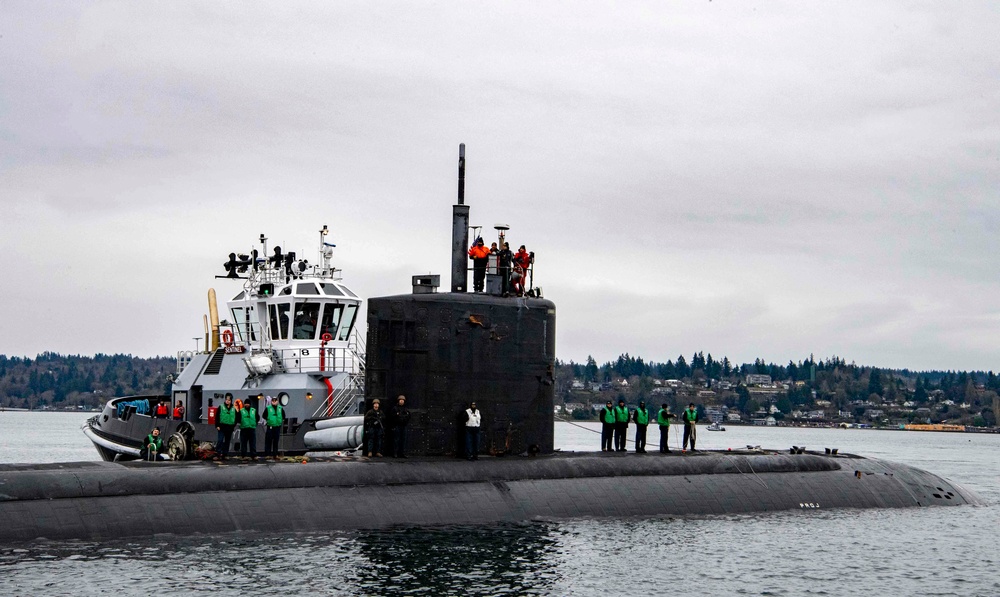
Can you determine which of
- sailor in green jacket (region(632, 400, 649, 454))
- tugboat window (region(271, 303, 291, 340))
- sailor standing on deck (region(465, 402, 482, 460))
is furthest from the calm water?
tugboat window (region(271, 303, 291, 340))

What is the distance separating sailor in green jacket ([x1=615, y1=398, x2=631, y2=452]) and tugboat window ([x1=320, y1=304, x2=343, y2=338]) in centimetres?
1136

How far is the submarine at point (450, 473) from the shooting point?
51.6ft

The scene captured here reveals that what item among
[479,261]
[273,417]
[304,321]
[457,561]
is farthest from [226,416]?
[304,321]

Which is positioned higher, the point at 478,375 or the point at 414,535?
the point at 478,375

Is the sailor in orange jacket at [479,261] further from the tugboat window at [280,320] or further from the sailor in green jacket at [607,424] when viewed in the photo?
the tugboat window at [280,320]

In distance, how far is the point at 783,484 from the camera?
22.1 m

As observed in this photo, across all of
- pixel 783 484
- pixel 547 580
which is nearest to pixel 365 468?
pixel 547 580

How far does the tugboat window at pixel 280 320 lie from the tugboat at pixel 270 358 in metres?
0.03

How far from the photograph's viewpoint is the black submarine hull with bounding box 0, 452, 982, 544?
15.3m

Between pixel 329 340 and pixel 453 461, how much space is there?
522 inches

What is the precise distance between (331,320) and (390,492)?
48.5 ft

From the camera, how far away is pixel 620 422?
74.1ft

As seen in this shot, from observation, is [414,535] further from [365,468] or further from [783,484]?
[783,484]

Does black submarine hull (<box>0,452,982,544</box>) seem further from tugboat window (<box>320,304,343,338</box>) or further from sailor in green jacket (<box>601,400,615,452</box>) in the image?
tugboat window (<box>320,304,343,338</box>)
